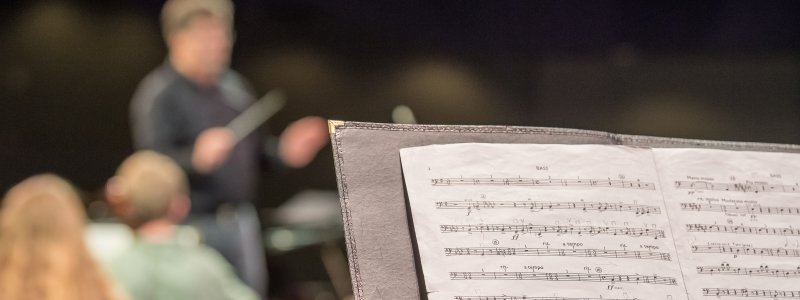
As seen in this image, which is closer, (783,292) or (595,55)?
(783,292)

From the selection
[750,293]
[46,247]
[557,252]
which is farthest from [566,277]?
[46,247]

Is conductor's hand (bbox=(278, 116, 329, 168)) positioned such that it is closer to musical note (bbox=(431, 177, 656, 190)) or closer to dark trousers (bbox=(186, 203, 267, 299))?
dark trousers (bbox=(186, 203, 267, 299))

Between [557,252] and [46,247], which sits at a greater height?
[46,247]

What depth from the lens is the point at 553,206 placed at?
3.28 ft

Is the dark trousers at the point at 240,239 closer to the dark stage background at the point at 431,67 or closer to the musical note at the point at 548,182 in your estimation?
the dark stage background at the point at 431,67

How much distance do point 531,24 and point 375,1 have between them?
56 centimetres

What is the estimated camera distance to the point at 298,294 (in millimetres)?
2508

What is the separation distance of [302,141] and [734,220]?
5.52 feet

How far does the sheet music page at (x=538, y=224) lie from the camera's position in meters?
0.94

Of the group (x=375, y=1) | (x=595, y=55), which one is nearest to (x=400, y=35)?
(x=375, y=1)

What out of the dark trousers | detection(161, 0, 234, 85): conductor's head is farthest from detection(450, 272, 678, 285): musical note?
detection(161, 0, 234, 85): conductor's head

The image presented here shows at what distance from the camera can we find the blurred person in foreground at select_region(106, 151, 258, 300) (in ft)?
7.84

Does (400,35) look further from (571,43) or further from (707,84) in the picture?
(707,84)

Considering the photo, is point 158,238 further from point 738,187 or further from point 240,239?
point 738,187
